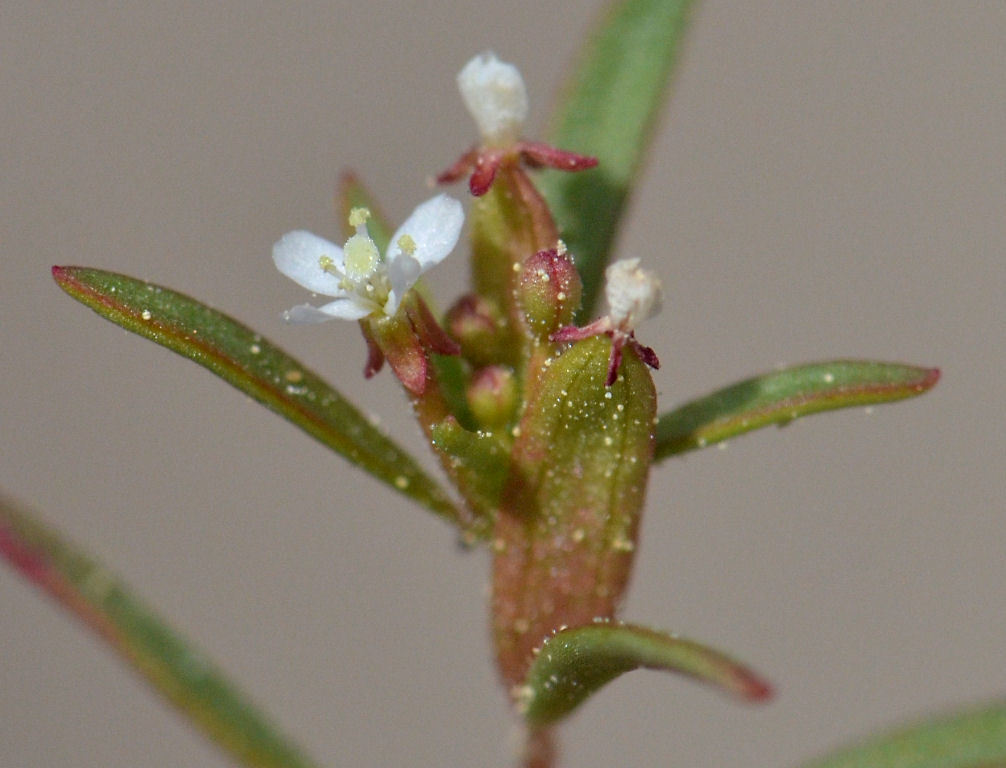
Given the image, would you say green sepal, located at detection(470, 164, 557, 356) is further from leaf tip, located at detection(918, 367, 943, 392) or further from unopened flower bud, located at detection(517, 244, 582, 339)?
leaf tip, located at detection(918, 367, 943, 392)

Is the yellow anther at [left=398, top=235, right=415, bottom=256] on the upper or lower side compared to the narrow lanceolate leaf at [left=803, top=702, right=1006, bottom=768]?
upper

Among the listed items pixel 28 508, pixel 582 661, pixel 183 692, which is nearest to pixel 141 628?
pixel 183 692

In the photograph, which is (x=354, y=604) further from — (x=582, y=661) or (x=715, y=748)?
(x=582, y=661)

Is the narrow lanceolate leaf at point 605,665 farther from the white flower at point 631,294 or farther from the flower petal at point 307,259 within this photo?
the flower petal at point 307,259

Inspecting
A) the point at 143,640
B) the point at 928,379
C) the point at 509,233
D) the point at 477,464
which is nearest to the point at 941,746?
the point at 928,379

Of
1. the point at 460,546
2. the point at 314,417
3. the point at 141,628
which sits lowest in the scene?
the point at 141,628

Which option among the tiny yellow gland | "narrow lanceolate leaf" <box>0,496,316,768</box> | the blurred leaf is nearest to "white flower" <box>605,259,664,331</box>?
the tiny yellow gland
